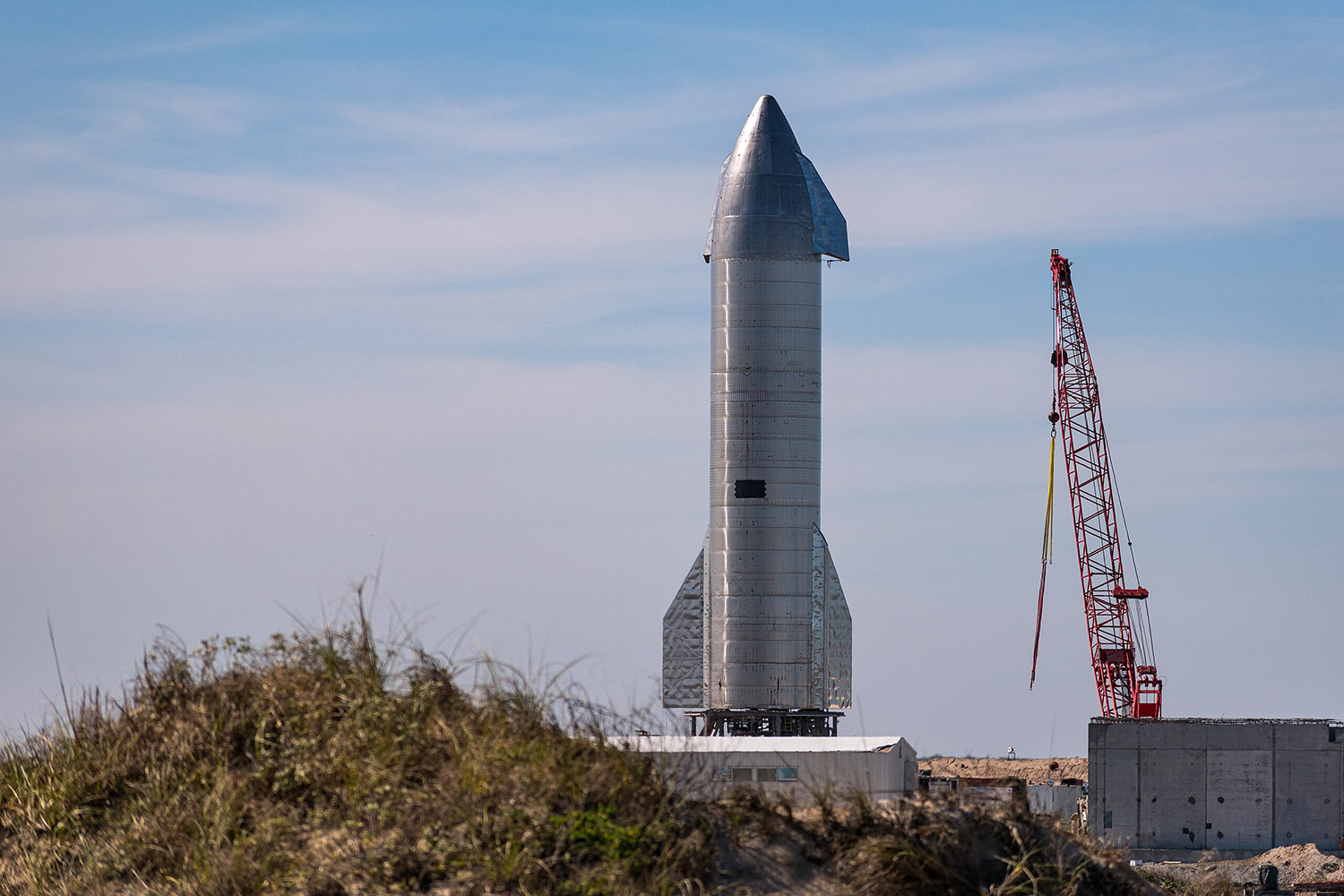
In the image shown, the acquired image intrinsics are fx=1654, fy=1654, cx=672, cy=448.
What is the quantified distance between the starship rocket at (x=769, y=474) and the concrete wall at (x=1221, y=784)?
986 centimetres

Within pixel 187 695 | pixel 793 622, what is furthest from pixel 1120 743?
pixel 187 695

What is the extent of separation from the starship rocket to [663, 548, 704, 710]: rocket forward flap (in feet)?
1.04

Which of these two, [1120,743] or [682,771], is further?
[1120,743]

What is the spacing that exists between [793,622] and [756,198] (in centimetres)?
1104

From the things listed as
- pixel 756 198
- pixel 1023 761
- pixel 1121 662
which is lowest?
pixel 1023 761

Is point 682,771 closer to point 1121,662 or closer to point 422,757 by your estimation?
point 422,757

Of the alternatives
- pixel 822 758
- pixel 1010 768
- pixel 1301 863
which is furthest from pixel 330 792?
pixel 1010 768

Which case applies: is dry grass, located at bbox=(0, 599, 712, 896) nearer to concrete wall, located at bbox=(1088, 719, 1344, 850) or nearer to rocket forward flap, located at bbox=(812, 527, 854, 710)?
rocket forward flap, located at bbox=(812, 527, 854, 710)

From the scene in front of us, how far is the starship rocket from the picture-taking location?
42.1 meters

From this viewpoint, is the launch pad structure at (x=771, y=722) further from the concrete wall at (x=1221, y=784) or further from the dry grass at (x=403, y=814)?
the dry grass at (x=403, y=814)

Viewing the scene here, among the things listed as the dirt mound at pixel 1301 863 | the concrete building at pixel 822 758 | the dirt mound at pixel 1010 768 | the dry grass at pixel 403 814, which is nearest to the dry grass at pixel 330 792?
the dry grass at pixel 403 814

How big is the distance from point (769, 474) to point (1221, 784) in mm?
16789

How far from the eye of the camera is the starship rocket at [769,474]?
42.1 metres

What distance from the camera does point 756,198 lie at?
4309 cm
